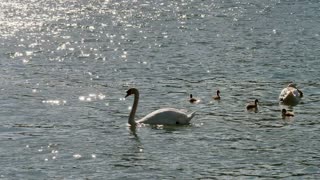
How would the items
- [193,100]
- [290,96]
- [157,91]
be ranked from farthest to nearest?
[157,91]
[193,100]
[290,96]

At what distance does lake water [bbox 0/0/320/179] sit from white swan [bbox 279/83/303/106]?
24 cm

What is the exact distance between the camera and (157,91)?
26.3 metres

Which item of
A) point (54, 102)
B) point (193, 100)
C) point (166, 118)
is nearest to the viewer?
point (166, 118)

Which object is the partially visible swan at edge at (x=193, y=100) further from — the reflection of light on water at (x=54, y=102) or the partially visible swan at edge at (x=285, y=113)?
the reflection of light on water at (x=54, y=102)

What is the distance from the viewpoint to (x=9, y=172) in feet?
56.7

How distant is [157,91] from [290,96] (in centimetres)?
420

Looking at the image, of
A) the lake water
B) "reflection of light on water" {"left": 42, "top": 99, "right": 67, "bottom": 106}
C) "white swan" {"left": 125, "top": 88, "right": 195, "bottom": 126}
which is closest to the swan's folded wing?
"white swan" {"left": 125, "top": 88, "right": 195, "bottom": 126}

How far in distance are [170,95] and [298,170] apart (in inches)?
355

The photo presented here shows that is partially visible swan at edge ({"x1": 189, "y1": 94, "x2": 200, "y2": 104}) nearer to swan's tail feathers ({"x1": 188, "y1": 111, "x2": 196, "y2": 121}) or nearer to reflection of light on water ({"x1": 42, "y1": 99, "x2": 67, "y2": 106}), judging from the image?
swan's tail feathers ({"x1": 188, "y1": 111, "x2": 196, "y2": 121})

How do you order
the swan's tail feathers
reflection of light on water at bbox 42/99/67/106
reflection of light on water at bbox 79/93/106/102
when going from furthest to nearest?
reflection of light on water at bbox 79/93/106/102, reflection of light on water at bbox 42/99/67/106, the swan's tail feathers

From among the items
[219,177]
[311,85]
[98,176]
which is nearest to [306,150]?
[219,177]

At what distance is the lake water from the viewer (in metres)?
18.0

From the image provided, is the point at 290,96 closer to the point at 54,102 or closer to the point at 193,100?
the point at 193,100

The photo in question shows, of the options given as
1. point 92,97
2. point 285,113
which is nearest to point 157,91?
point 92,97
